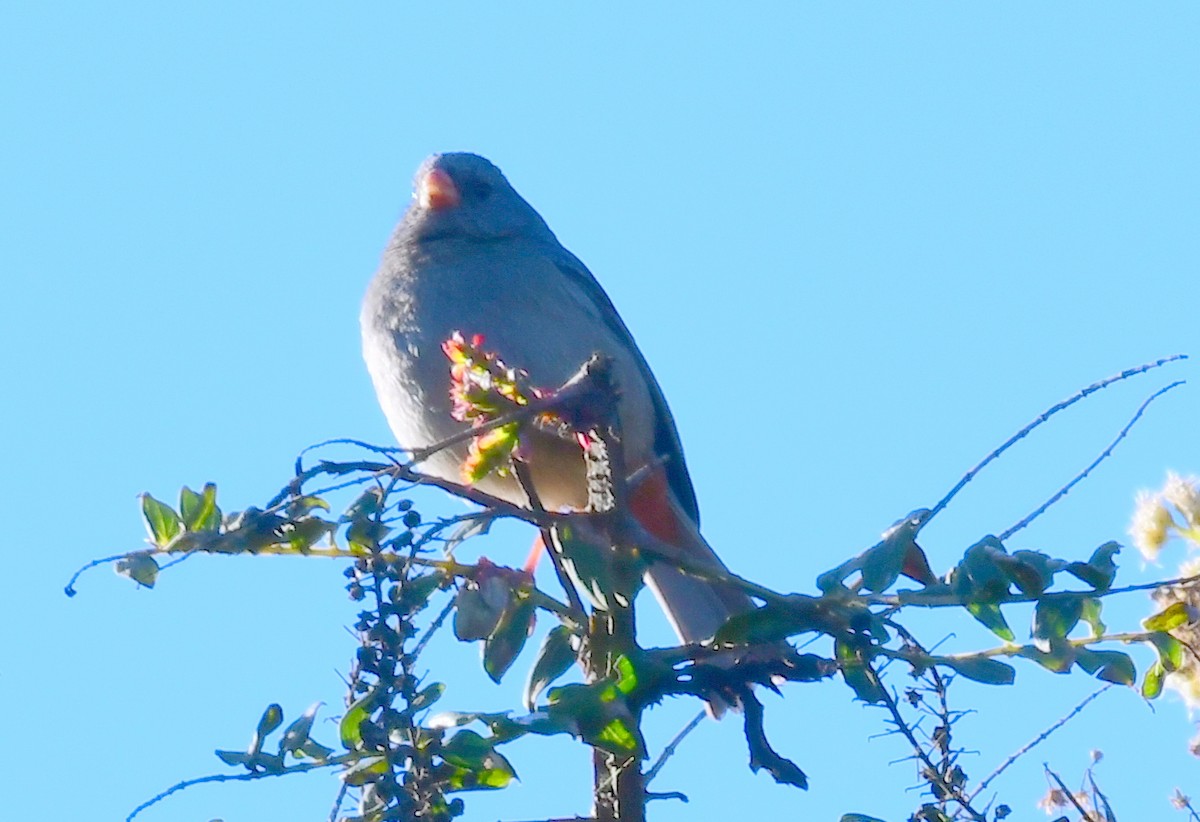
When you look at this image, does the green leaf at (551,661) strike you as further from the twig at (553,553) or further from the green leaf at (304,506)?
the green leaf at (304,506)

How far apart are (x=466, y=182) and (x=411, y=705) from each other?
4.34m

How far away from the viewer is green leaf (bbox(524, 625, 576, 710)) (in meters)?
2.21

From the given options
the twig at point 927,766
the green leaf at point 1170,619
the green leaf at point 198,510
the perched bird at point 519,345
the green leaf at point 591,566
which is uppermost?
the perched bird at point 519,345

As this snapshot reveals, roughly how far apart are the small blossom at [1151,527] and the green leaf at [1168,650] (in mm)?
479

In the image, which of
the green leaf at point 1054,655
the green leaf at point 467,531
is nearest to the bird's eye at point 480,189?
the green leaf at point 467,531

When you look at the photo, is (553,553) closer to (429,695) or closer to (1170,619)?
(429,695)

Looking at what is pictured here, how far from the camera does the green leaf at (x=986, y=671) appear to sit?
1.92 m

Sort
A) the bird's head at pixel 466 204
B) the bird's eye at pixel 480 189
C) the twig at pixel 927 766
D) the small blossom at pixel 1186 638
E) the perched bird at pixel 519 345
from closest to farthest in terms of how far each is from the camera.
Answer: the twig at pixel 927 766 < the small blossom at pixel 1186 638 < the perched bird at pixel 519 345 < the bird's head at pixel 466 204 < the bird's eye at pixel 480 189

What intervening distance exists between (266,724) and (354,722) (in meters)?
0.20

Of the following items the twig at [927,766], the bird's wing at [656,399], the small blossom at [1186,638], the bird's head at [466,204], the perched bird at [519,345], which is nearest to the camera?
the twig at [927,766]

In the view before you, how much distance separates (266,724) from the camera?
1.96 m

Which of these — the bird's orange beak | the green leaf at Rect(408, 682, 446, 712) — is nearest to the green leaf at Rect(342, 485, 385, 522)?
the green leaf at Rect(408, 682, 446, 712)

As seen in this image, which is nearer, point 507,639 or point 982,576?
→ point 982,576

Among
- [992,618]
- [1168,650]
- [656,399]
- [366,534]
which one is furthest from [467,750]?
[656,399]
